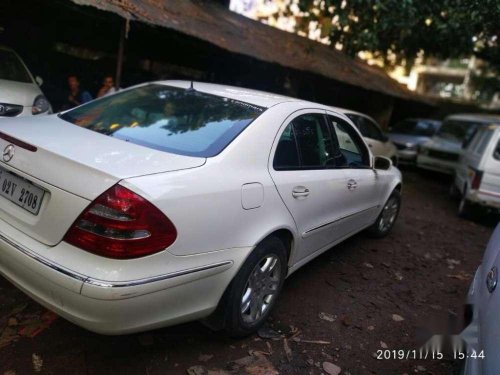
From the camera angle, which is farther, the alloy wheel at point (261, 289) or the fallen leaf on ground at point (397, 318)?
the fallen leaf on ground at point (397, 318)

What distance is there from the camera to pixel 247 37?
10609 millimetres

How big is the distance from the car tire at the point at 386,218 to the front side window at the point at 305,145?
6.60ft

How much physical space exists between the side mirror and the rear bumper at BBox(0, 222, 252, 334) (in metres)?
2.92

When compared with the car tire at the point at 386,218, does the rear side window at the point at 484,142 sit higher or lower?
higher

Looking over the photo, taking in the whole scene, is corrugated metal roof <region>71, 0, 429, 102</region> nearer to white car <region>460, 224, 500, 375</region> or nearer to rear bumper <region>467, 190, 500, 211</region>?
rear bumper <region>467, 190, 500, 211</region>

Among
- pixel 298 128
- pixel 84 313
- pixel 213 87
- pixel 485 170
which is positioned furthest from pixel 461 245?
pixel 84 313

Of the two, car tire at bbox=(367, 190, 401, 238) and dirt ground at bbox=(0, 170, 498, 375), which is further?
car tire at bbox=(367, 190, 401, 238)

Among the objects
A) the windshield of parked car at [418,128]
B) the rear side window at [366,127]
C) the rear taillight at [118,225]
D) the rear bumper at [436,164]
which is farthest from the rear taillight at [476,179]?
the windshield of parked car at [418,128]

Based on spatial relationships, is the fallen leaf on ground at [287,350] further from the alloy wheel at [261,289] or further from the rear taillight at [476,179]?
the rear taillight at [476,179]

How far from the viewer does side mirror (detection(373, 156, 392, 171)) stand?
16.4ft

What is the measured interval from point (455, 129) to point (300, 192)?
401 inches

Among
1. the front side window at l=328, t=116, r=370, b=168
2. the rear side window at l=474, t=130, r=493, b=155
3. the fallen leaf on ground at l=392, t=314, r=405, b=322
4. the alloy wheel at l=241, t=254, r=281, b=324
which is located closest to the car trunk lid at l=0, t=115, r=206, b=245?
the alloy wheel at l=241, t=254, r=281, b=324

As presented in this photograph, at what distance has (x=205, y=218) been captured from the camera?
2.40m

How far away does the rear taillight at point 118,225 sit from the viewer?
2160 millimetres
